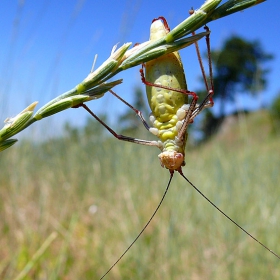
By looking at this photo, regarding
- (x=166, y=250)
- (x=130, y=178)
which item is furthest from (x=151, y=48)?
(x=130, y=178)

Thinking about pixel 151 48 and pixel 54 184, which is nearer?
pixel 151 48

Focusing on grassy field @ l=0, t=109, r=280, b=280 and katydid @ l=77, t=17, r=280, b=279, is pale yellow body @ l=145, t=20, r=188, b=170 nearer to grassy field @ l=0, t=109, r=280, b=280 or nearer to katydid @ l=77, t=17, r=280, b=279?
katydid @ l=77, t=17, r=280, b=279

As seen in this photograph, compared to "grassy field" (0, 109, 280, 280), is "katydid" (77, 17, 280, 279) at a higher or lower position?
higher

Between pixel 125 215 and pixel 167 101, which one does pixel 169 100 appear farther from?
pixel 125 215

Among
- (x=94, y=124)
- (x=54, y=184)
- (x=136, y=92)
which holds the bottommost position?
(x=54, y=184)

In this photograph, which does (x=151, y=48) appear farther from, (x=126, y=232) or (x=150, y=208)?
(x=150, y=208)

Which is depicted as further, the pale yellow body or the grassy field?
the grassy field

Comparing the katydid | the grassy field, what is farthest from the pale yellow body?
the grassy field
